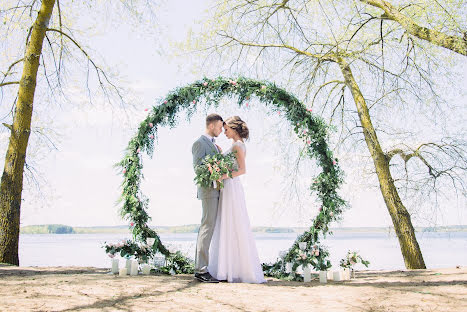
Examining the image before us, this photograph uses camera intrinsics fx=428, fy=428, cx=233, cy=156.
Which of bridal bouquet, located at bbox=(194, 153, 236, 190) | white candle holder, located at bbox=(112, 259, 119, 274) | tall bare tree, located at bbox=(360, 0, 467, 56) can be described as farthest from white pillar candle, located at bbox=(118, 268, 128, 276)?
tall bare tree, located at bbox=(360, 0, 467, 56)

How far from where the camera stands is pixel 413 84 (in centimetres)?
865

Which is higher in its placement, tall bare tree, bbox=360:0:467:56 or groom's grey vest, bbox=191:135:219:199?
tall bare tree, bbox=360:0:467:56

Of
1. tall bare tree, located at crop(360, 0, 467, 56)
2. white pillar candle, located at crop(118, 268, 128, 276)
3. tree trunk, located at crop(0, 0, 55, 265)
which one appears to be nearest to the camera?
white pillar candle, located at crop(118, 268, 128, 276)

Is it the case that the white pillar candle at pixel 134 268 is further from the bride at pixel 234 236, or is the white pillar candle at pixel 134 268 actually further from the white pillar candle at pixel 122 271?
the bride at pixel 234 236

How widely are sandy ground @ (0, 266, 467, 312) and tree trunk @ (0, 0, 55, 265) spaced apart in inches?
92.0

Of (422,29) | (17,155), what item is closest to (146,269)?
(17,155)

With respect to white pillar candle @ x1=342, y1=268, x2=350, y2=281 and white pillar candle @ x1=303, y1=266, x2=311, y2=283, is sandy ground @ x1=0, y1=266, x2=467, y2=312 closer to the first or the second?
white pillar candle @ x1=303, y1=266, x2=311, y2=283

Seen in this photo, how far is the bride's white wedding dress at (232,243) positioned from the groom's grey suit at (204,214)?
6.6 inches

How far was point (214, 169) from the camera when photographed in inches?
210

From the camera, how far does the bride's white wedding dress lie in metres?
5.50

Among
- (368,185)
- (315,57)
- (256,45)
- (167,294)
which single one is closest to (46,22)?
(256,45)

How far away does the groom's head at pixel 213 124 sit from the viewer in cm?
554

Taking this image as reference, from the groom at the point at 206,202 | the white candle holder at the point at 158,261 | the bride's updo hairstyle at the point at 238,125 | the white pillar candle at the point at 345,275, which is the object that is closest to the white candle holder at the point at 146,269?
the white candle holder at the point at 158,261

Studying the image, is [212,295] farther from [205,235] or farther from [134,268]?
[134,268]
